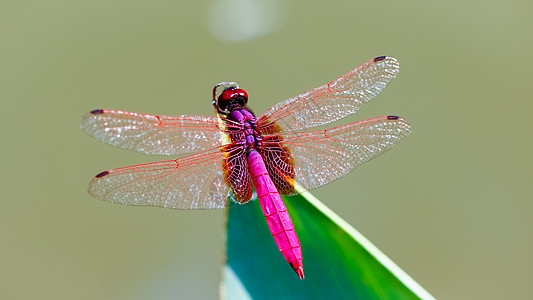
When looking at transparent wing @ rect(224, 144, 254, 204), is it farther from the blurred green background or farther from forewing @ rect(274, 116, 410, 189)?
the blurred green background

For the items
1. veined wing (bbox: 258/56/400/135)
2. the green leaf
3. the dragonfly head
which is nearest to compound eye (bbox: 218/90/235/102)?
the dragonfly head

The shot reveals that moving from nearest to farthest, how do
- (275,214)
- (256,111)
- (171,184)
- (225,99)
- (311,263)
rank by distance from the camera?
(311,263), (275,214), (171,184), (225,99), (256,111)

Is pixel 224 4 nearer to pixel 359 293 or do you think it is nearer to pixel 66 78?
pixel 66 78

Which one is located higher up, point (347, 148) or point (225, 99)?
point (225, 99)

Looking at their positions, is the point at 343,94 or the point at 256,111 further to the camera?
the point at 256,111

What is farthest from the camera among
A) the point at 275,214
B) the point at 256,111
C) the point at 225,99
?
the point at 256,111

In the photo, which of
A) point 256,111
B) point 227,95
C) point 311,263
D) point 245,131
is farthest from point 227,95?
point 256,111

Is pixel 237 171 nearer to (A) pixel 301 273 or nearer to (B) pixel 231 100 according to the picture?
(B) pixel 231 100
